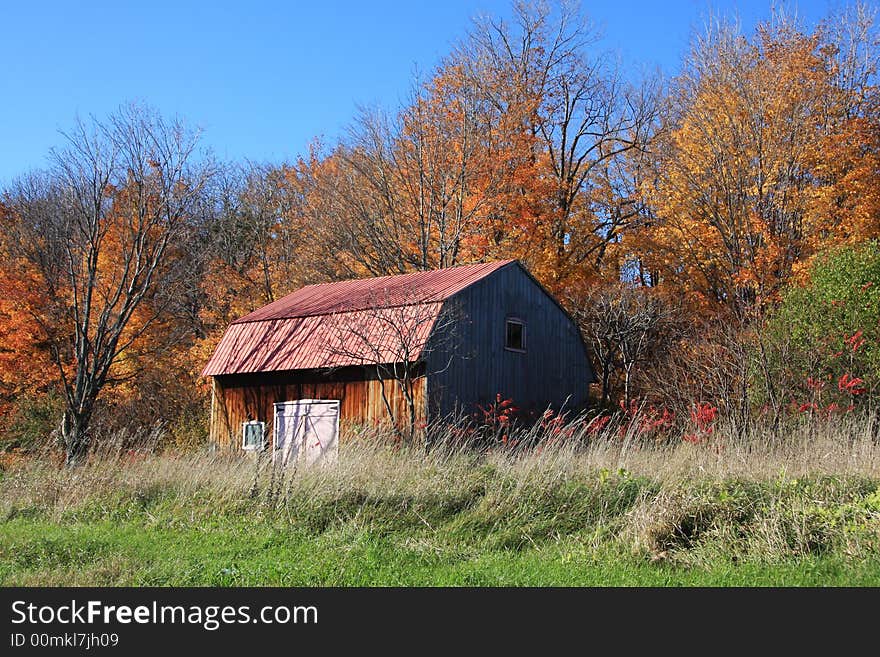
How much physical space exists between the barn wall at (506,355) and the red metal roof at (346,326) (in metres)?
0.60

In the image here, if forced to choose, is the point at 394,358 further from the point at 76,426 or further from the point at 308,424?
the point at 76,426

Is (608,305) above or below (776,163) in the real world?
below

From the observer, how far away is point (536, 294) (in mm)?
21859

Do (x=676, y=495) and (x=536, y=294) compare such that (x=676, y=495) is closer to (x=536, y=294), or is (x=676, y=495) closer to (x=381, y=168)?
(x=536, y=294)

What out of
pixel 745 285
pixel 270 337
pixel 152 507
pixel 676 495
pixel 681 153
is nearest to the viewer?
pixel 676 495

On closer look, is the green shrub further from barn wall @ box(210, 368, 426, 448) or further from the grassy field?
barn wall @ box(210, 368, 426, 448)

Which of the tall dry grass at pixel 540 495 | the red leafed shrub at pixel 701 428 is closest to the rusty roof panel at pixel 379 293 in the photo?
the red leafed shrub at pixel 701 428

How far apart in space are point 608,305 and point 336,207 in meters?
10.8

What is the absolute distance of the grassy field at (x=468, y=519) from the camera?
809 cm

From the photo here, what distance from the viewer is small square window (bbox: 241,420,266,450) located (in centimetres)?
2111

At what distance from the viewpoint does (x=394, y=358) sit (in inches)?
731

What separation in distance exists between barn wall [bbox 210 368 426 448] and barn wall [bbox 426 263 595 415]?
91cm

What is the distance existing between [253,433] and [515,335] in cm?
684

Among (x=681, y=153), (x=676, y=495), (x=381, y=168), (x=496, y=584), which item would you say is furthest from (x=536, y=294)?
(x=496, y=584)
